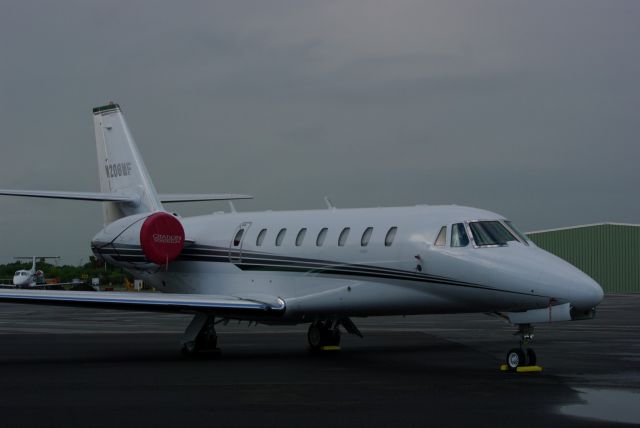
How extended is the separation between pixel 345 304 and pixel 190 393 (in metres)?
5.55

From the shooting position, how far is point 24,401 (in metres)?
11.5

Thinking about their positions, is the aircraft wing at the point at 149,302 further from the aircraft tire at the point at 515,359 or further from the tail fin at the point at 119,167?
the aircraft tire at the point at 515,359

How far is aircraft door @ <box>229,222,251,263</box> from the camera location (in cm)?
1994

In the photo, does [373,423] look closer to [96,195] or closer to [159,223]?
[159,223]

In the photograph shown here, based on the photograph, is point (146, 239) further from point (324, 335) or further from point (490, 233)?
point (490, 233)

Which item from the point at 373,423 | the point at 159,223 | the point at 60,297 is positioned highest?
the point at 159,223

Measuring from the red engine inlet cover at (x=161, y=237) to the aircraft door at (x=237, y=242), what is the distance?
124 centimetres

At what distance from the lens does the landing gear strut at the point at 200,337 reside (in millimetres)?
18625

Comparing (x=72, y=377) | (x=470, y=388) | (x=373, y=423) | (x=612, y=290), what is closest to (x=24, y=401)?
(x=72, y=377)

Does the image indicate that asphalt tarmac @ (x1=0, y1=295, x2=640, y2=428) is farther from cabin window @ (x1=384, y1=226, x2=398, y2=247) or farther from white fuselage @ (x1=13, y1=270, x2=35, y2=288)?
white fuselage @ (x1=13, y1=270, x2=35, y2=288)

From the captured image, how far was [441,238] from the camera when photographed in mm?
16062

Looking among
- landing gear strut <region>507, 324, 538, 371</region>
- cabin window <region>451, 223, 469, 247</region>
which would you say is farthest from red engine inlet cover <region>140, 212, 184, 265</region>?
landing gear strut <region>507, 324, 538, 371</region>

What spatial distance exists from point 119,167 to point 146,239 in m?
3.81

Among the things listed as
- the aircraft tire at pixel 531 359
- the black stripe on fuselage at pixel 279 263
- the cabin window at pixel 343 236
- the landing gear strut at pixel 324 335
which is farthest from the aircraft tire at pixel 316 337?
the aircraft tire at pixel 531 359
